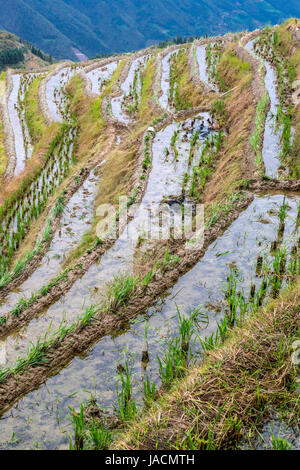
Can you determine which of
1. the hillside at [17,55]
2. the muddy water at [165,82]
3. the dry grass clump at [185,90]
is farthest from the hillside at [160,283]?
the hillside at [17,55]

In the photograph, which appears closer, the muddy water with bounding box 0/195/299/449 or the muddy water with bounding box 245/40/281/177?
the muddy water with bounding box 0/195/299/449

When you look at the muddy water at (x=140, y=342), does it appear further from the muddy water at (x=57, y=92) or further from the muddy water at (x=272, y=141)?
the muddy water at (x=57, y=92)

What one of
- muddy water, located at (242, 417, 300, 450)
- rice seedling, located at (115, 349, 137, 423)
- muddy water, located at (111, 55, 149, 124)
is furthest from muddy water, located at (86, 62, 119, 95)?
muddy water, located at (242, 417, 300, 450)

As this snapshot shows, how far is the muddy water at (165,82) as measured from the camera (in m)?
14.1

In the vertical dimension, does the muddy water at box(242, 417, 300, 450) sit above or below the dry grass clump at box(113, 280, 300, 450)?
below

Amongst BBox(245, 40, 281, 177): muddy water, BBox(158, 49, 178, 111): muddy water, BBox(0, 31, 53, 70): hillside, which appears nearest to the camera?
BBox(245, 40, 281, 177): muddy water

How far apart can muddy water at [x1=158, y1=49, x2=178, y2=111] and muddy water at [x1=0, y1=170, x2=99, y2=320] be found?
5609 millimetres

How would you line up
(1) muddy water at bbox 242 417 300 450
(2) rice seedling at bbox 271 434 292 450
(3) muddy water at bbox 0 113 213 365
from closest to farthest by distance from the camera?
(2) rice seedling at bbox 271 434 292 450
(1) muddy water at bbox 242 417 300 450
(3) muddy water at bbox 0 113 213 365

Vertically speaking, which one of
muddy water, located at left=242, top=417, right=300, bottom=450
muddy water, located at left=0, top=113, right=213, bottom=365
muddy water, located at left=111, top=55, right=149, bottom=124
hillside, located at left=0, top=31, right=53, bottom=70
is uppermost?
hillside, located at left=0, top=31, right=53, bottom=70

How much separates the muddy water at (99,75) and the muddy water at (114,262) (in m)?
10.8

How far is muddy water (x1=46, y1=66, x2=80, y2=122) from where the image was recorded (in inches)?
667

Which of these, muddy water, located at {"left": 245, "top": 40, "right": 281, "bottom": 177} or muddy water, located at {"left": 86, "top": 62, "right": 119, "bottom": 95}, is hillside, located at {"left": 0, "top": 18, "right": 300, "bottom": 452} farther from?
muddy water, located at {"left": 86, "top": 62, "right": 119, "bottom": 95}

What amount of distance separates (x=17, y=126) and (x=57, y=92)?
450 centimetres
